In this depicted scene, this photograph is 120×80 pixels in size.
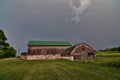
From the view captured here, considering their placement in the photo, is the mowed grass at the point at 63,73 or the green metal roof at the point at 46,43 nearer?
the mowed grass at the point at 63,73

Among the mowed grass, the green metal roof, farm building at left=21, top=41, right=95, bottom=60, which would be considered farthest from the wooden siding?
the mowed grass

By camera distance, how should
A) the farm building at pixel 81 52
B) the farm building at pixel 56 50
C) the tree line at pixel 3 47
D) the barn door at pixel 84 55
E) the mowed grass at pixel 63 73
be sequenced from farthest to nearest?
the tree line at pixel 3 47 < the barn door at pixel 84 55 < the farm building at pixel 81 52 < the farm building at pixel 56 50 < the mowed grass at pixel 63 73

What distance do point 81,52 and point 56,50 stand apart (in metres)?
16.0

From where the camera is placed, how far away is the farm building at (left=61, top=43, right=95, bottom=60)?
7241 cm

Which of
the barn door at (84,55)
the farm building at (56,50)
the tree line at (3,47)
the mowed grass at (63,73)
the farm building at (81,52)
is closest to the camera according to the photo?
the mowed grass at (63,73)

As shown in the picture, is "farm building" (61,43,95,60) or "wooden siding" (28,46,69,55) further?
"wooden siding" (28,46,69,55)

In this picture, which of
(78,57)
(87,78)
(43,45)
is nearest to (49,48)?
(43,45)

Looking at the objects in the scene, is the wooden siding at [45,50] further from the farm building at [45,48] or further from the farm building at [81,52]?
the farm building at [81,52]

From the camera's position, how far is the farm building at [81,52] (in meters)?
72.4

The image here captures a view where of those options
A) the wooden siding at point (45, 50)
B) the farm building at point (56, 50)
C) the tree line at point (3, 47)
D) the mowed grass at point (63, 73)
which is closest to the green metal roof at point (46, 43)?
the farm building at point (56, 50)

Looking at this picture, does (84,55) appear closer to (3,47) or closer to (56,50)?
(56,50)

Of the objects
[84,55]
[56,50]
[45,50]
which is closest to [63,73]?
[84,55]

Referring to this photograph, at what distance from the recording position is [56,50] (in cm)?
8669

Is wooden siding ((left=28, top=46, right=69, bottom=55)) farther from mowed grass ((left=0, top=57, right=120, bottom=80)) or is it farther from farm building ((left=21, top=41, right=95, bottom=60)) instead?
mowed grass ((left=0, top=57, right=120, bottom=80))
